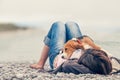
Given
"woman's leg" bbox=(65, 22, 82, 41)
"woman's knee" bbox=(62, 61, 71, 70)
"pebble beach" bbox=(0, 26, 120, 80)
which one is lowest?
"woman's knee" bbox=(62, 61, 71, 70)

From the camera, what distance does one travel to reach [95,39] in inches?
116

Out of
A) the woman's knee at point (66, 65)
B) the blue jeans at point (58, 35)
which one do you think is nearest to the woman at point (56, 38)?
the blue jeans at point (58, 35)

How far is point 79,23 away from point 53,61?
39 cm

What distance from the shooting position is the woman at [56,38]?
296 centimetres

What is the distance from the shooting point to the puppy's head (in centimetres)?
286

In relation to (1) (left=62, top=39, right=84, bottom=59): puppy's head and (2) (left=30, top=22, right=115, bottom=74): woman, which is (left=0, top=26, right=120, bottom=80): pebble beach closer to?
(2) (left=30, top=22, right=115, bottom=74): woman

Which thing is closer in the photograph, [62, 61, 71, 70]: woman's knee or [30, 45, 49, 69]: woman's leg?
[62, 61, 71, 70]: woman's knee

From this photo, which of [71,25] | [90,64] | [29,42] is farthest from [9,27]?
[90,64]

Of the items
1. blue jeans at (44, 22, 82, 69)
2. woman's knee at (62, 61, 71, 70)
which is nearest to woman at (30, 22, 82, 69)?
blue jeans at (44, 22, 82, 69)

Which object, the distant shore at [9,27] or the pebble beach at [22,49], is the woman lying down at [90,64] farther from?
the distant shore at [9,27]

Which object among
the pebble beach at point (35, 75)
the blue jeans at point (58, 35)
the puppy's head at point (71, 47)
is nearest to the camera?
the pebble beach at point (35, 75)

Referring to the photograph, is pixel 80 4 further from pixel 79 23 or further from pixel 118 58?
pixel 118 58

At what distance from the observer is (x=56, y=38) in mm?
2969

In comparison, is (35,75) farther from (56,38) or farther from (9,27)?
(9,27)
